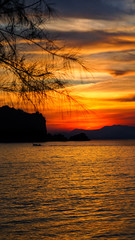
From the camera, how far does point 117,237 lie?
41.7ft

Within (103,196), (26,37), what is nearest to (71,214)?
(103,196)

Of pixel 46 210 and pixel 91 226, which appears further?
pixel 46 210

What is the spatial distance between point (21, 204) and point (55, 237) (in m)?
7.87

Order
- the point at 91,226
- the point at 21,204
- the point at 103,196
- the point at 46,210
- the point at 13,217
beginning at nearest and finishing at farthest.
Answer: the point at 91,226, the point at 13,217, the point at 46,210, the point at 21,204, the point at 103,196

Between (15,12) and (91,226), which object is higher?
(15,12)

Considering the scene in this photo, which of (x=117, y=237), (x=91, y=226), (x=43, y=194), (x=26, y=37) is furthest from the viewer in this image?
(x=43, y=194)

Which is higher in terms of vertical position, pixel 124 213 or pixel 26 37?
pixel 26 37

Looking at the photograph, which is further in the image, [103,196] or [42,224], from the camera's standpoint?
[103,196]

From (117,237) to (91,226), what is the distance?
81.9 inches

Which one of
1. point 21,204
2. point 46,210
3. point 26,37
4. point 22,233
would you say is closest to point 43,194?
point 21,204

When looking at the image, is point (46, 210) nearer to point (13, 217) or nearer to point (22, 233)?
point (13, 217)

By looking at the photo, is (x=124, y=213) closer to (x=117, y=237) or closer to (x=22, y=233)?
(x=117, y=237)

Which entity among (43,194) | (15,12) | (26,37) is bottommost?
(43,194)

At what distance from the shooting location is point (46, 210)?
18.4 meters
